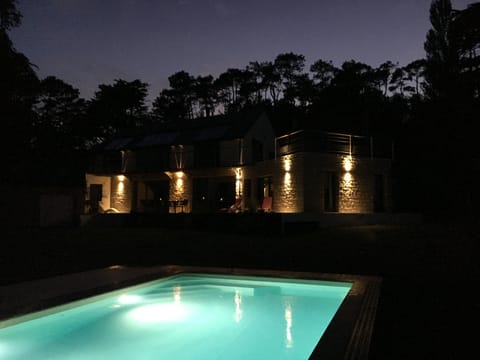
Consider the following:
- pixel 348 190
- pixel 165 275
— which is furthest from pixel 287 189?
pixel 165 275

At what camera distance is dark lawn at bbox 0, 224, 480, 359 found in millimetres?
3744

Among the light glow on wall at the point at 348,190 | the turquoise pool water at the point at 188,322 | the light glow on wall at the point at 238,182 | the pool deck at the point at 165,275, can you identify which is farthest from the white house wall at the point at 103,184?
the turquoise pool water at the point at 188,322

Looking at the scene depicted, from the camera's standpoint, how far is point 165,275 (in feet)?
23.4

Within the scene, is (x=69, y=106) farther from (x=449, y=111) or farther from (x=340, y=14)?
(x=449, y=111)

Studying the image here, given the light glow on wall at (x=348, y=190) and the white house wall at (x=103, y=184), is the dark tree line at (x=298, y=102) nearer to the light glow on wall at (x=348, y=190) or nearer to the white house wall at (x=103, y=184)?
the white house wall at (x=103, y=184)

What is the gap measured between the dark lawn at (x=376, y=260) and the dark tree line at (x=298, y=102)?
14.8ft

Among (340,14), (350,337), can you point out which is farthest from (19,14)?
(350,337)

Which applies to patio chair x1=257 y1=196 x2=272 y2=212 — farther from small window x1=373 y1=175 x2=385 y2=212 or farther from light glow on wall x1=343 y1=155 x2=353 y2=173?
small window x1=373 y1=175 x2=385 y2=212

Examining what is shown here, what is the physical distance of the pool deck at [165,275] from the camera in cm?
326

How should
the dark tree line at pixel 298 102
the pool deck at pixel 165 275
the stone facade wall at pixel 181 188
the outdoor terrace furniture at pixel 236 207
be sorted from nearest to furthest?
the pool deck at pixel 165 275 < the dark tree line at pixel 298 102 < the outdoor terrace furniture at pixel 236 207 < the stone facade wall at pixel 181 188

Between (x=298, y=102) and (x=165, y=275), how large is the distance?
114 ft

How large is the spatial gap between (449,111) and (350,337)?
791 inches

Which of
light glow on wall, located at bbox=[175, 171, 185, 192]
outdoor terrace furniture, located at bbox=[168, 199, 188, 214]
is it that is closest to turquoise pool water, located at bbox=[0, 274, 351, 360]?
outdoor terrace furniture, located at bbox=[168, 199, 188, 214]

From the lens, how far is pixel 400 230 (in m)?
14.4
